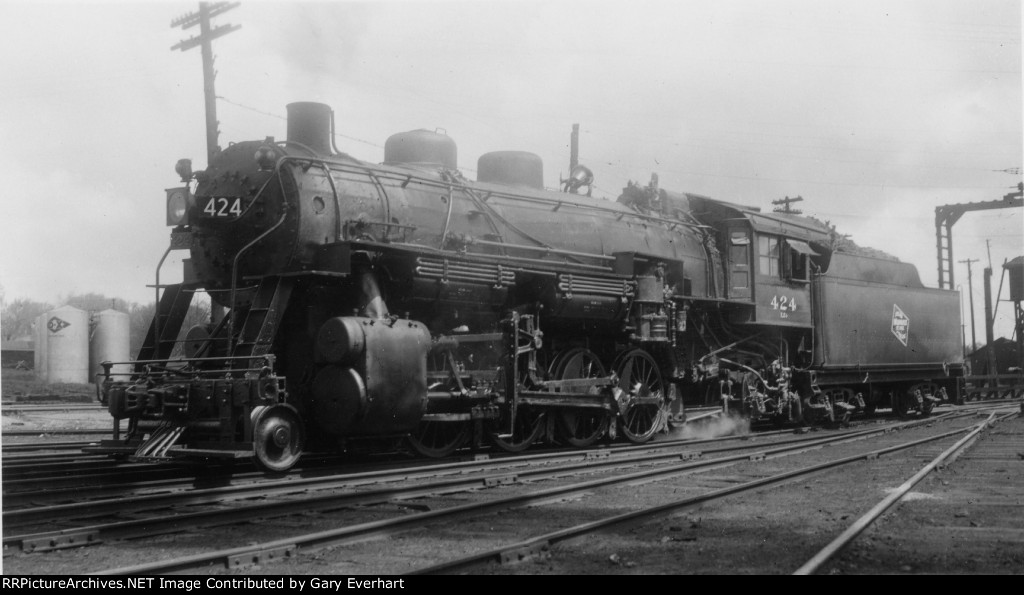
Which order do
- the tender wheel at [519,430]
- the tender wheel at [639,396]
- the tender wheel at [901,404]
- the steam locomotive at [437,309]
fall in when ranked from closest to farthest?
the steam locomotive at [437,309] < the tender wheel at [519,430] < the tender wheel at [639,396] < the tender wheel at [901,404]

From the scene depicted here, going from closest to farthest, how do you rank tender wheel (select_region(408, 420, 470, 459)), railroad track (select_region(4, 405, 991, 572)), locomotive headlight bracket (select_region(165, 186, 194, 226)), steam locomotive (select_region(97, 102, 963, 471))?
railroad track (select_region(4, 405, 991, 572)) → steam locomotive (select_region(97, 102, 963, 471)) → locomotive headlight bracket (select_region(165, 186, 194, 226)) → tender wheel (select_region(408, 420, 470, 459))

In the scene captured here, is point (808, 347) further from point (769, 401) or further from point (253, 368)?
point (253, 368)

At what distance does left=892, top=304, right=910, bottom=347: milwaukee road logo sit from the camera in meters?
16.5

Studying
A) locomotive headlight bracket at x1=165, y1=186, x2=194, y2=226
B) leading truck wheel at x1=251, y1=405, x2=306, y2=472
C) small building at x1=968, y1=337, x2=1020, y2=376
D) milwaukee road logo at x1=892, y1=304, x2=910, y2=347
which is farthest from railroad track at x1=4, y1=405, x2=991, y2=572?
small building at x1=968, y1=337, x2=1020, y2=376

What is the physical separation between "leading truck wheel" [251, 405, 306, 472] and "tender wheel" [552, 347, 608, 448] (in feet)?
12.5

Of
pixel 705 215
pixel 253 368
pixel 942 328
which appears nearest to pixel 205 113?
pixel 705 215

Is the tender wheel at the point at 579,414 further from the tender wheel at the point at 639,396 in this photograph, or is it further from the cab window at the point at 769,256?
the cab window at the point at 769,256

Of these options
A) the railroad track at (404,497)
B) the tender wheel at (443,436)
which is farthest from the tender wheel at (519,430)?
the railroad track at (404,497)

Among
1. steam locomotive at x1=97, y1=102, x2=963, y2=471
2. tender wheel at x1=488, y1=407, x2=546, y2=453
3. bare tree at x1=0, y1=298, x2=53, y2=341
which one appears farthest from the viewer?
bare tree at x1=0, y1=298, x2=53, y2=341

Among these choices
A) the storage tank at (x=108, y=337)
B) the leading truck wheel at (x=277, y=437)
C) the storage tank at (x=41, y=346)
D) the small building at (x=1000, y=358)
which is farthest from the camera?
the small building at (x=1000, y=358)

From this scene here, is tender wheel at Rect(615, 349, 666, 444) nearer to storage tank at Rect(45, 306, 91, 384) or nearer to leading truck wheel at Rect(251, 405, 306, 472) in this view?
leading truck wheel at Rect(251, 405, 306, 472)

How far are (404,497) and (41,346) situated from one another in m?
21.3

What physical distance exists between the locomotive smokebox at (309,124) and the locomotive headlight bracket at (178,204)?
1241 mm

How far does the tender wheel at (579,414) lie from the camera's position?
11125 mm
